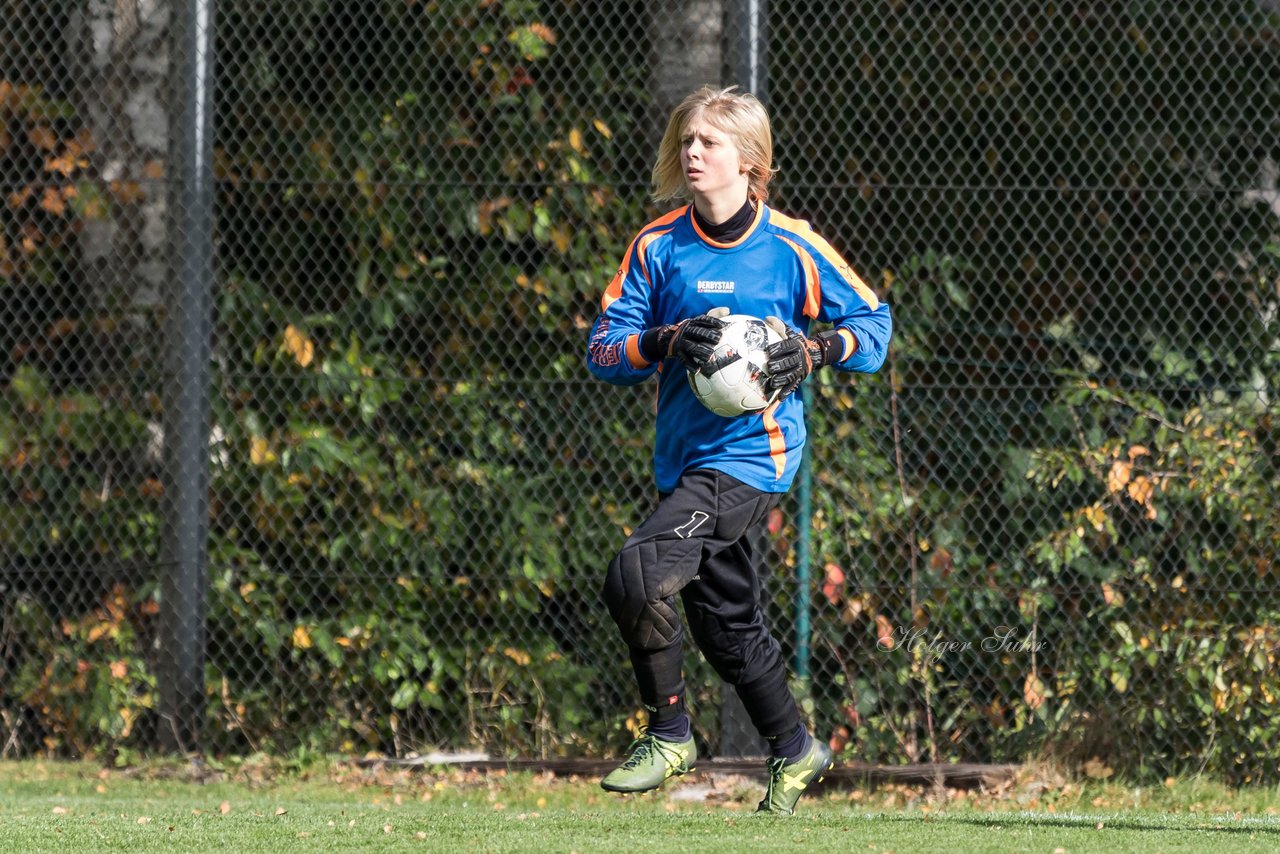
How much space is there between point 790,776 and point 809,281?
139cm

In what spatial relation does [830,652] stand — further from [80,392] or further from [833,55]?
[80,392]

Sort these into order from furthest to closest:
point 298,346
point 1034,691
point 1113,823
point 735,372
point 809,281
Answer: point 298,346 → point 1034,691 → point 1113,823 → point 809,281 → point 735,372

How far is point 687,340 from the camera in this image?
3.82 meters

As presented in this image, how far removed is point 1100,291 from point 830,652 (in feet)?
5.76

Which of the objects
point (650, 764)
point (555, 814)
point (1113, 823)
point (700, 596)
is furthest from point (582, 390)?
point (1113, 823)

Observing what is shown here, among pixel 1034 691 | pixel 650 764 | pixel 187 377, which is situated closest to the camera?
pixel 650 764

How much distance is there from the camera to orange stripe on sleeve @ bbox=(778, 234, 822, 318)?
165 inches

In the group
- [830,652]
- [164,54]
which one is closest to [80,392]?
[164,54]

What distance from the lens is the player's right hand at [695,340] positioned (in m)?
3.79

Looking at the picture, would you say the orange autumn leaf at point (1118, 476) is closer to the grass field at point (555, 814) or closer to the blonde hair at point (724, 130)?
the grass field at point (555, 814)

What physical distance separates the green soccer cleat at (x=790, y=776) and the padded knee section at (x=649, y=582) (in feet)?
2.03

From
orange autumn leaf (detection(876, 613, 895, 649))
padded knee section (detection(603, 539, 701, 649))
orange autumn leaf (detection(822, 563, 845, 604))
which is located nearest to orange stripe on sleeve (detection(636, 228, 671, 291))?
padded knee section (detection(603, 539, 701, 649))

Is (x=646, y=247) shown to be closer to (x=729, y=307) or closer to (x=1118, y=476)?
(x=729, y=307)
